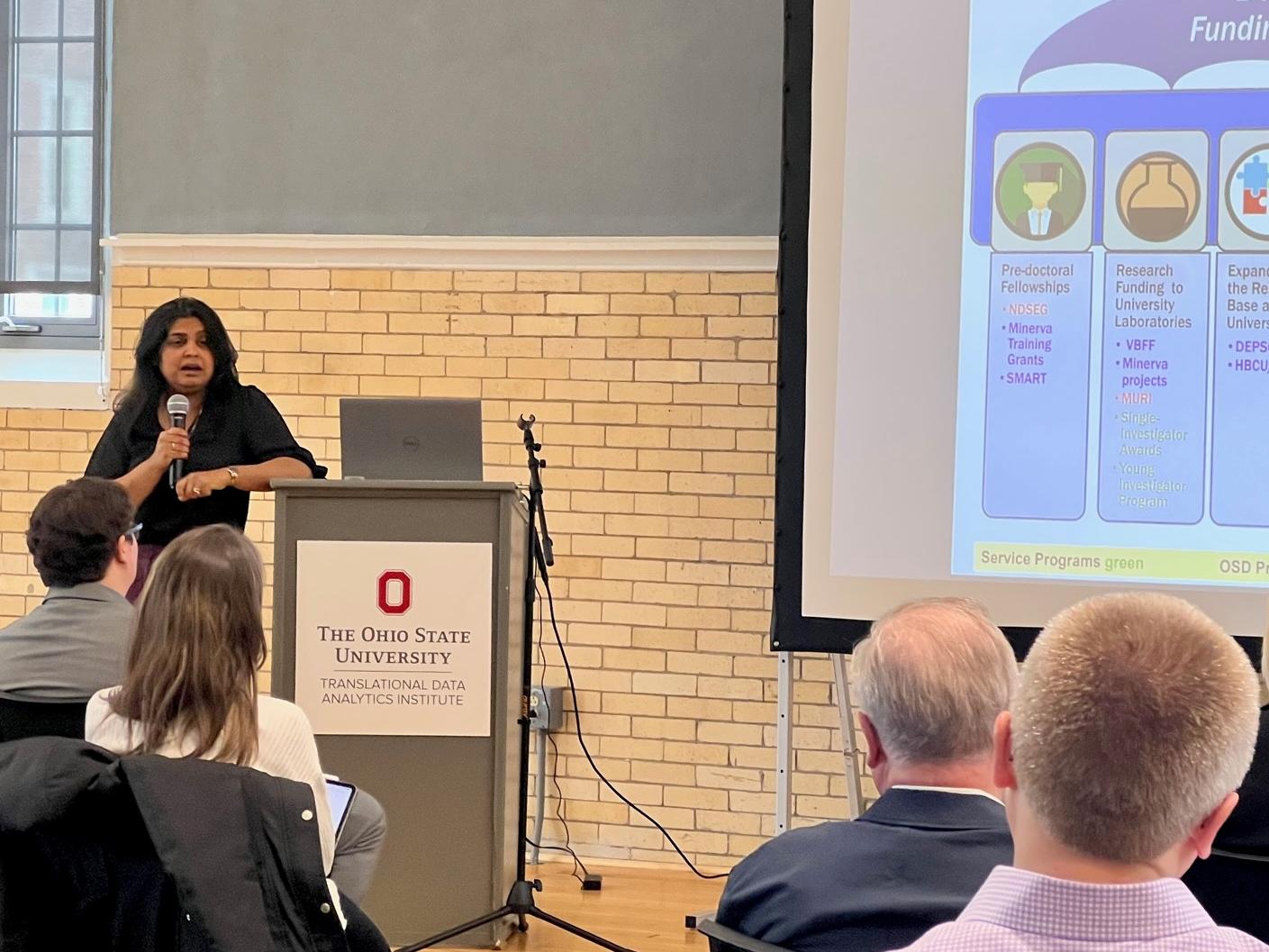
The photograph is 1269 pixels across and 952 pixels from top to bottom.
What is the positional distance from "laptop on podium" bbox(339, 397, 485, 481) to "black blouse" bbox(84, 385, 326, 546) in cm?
40

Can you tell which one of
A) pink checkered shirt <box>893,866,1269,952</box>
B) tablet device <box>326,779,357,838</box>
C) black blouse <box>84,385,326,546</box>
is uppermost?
black blouse <box>84,385,326,546</box>

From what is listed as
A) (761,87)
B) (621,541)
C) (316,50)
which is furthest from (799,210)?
(316,50)

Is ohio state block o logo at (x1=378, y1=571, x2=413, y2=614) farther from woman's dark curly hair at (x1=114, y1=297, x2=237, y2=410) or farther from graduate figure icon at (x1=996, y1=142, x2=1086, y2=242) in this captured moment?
graduate figure icon at (x1=996, y1=142, x2=1086, y2=242)

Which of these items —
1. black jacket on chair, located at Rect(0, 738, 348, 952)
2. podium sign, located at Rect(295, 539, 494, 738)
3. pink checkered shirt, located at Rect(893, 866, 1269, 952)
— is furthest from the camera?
podium sign, located at Rect(295, 539, 494, 738)

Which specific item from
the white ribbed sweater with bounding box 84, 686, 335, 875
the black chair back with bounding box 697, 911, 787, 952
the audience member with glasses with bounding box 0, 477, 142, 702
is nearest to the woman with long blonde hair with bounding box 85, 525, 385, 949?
the white ribbed sweater with bounding box 84, 686, 335, 875

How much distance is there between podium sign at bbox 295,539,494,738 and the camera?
12.7 feet

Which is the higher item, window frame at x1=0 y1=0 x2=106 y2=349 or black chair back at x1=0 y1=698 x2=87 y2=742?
window frame at x1=0 y1=0 x2=106 y2=349

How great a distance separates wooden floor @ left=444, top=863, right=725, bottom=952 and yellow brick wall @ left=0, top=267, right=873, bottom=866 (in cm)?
17

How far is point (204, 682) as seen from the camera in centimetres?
217

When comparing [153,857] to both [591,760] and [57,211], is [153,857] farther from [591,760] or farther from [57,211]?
[57,211]

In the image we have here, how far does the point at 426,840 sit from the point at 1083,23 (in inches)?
107

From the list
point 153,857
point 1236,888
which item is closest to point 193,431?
point 153,857

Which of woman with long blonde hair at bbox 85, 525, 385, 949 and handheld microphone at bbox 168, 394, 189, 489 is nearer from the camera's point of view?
woman with long blonde hair at bbox 85, 525, 385, 949

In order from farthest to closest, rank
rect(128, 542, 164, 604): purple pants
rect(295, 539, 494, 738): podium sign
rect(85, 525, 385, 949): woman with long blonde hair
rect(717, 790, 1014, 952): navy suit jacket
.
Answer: rect(128, 542, 164, 604): purple pants < rect(295, 539, 494, 738): podium sign < rect(85, 525, 385, 949): woman with long blonde hair < rect(717, 790, 1014, 952): navy suit jacket
